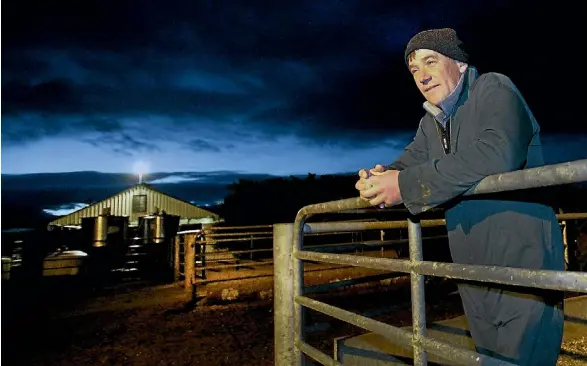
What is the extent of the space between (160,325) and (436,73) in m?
6.12

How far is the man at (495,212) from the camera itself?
1.06m

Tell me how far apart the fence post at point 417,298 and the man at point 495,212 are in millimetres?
138

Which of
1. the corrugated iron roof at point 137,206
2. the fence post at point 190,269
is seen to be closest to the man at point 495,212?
the fence post at point 190,269

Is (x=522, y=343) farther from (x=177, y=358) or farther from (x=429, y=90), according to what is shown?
(x=177, y=358)

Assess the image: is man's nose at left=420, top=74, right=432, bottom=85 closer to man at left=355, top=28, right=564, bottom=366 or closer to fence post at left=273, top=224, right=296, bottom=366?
man at left=355, top=28, right=564, bottom=366

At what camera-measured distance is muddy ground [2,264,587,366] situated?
4738 mm

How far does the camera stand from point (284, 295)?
1.83 meters

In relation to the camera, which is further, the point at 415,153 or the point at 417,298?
the point at 415,153

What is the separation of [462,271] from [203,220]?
28.0 m

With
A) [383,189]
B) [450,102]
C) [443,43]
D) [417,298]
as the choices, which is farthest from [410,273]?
[443,43]

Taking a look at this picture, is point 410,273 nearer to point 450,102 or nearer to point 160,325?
point 450,102

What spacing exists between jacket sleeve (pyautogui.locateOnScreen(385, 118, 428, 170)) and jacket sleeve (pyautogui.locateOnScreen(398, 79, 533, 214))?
20.4 inches

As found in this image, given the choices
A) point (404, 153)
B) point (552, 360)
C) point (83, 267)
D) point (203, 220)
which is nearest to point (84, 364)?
point (404, 153)

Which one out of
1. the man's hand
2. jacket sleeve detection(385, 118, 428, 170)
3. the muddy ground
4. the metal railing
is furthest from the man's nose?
the muddy ground
